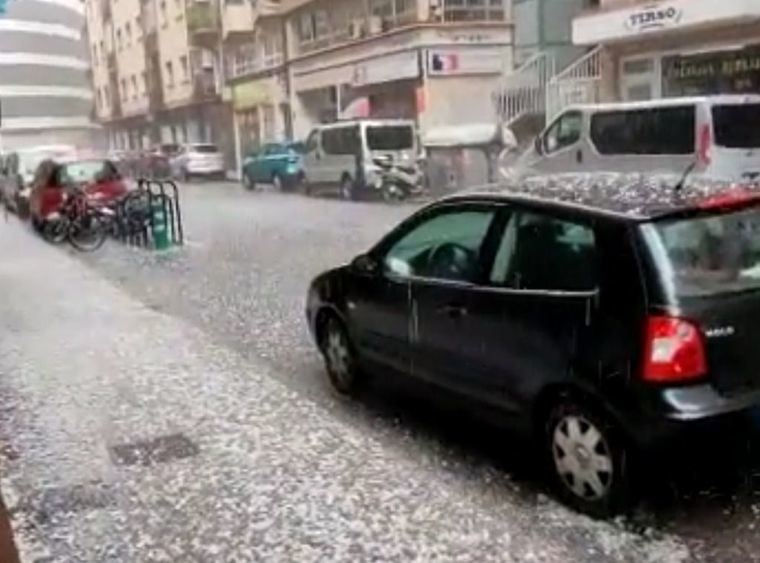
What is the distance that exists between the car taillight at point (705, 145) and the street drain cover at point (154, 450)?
10.3m

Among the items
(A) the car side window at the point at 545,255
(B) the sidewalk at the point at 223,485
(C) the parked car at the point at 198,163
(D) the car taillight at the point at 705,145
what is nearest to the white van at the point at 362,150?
(D) the car taillight at the point at 705,145

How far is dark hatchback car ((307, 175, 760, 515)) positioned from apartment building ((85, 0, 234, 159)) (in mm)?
39877

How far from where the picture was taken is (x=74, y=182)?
1902 cm

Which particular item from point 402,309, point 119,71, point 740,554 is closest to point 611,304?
point 740,554

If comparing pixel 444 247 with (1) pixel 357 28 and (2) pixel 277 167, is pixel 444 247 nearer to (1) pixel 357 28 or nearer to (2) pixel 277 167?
(2) pixel 277 167

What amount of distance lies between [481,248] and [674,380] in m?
1.32

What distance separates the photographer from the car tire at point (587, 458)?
425 cm

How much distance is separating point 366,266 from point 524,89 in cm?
1983

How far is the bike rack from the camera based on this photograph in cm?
1622

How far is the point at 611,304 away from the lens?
419 cm

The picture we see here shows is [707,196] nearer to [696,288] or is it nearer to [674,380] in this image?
[696,288]

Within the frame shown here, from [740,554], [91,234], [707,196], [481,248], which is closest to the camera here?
[740,554]

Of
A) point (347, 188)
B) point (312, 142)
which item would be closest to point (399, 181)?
point (347, 188)

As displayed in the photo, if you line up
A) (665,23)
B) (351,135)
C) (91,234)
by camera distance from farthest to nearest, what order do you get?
(351,135)
(665,23)
(91,234)
